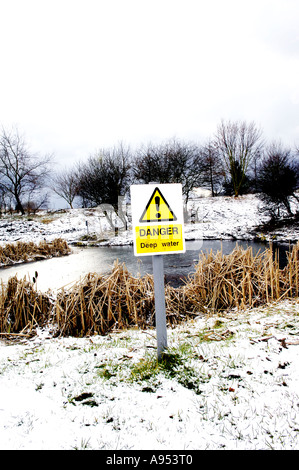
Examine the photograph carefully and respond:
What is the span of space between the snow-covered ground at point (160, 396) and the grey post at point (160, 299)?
22cm

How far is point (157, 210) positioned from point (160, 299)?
2.68ft

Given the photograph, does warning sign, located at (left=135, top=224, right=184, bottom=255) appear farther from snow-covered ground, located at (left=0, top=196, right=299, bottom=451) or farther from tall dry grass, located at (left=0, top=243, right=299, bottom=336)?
tall dry grass, located at (left=0, top=243, right=299, bottom=336)

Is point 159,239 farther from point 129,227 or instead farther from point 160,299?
point 129,227

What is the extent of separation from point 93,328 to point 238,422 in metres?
3.17

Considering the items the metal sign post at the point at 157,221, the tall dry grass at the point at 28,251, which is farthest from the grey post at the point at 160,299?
the tall dry grass at the point at 28,251

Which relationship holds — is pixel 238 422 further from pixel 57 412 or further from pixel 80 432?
pixel 57 412

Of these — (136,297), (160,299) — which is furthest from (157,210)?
(136,297)

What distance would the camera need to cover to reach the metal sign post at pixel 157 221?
2387mm

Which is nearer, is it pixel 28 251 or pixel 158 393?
pixel 158 393

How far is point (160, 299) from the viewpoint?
2562mm

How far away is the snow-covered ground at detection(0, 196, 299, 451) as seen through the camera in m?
1.67

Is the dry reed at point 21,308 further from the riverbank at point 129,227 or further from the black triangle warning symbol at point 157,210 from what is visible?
the riverbank at point 129,227

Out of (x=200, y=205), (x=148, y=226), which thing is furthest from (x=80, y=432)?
(x=200, y=205)

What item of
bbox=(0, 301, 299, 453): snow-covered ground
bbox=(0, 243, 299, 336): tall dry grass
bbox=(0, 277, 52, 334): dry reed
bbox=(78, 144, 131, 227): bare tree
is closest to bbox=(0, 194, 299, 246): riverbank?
bbox=(78, 144, 131, 227): bare tree
